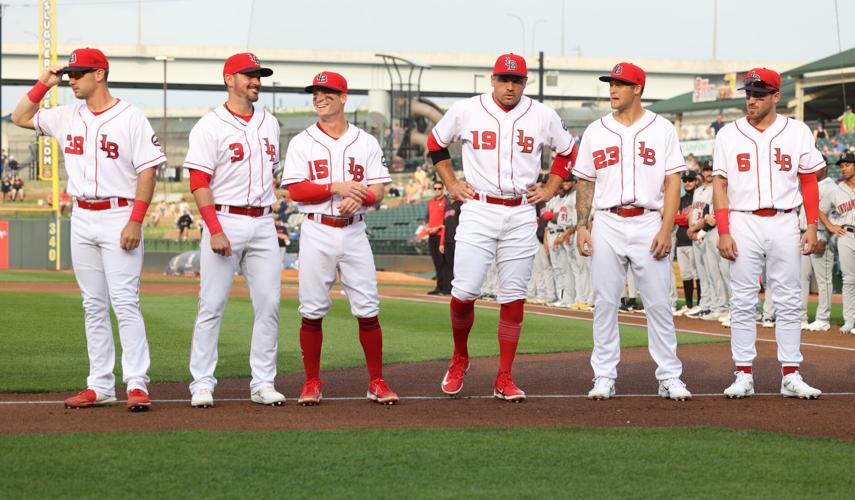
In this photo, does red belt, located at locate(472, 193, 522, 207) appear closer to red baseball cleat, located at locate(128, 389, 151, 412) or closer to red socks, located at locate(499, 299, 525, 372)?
red socks, located at locate(499, 299, 525, 372)

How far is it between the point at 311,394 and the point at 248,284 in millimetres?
810

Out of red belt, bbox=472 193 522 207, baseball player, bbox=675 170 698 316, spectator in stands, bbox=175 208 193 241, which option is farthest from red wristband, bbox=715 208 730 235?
spectator in stands, bbox=175 208 193 241

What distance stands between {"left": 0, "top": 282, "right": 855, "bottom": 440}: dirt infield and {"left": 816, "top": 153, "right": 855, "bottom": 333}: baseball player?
4.24m

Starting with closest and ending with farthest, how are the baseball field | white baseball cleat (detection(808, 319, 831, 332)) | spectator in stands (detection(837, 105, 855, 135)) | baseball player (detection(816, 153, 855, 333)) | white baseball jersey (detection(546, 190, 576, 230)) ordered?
the baseball field, baseball player (detection(816, 153, 855, 333)), white baseball cleat (detection(808, 319, 831, 332)), white baseball jersey (detection(546, 190, 576, 230)), spectator in stands (detection(837, 105, 855, 135))

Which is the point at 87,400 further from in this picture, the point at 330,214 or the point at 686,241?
the point at 686,241

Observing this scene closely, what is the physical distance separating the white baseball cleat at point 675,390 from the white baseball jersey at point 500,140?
1614 millimetres

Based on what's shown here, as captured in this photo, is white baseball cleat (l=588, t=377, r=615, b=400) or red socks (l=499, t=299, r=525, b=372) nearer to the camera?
white baseball cleat (l=588, t=377, r=615, b=400)

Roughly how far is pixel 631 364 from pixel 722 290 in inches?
249

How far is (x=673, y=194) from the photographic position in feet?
25.3

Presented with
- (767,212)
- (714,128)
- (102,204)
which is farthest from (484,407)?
(714,128)

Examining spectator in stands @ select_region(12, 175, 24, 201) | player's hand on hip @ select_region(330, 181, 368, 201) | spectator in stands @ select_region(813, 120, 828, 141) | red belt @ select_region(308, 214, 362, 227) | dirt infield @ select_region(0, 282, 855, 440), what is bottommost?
dirt infield @ select_region(0, 282, 855, 440)

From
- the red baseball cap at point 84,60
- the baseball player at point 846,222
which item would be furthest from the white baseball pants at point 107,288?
the baseball player at point 846,222

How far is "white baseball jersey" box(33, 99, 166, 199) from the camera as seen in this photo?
702cm

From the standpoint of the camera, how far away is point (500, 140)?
7.61 m
